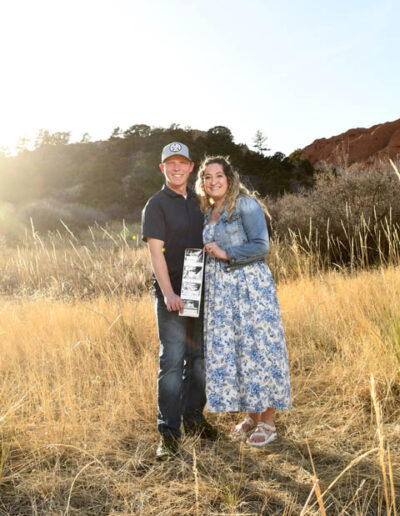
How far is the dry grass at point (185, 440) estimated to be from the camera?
218cm

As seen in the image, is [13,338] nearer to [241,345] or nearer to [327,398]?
[241,345]

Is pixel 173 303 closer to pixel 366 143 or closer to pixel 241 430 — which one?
pixel 241 430

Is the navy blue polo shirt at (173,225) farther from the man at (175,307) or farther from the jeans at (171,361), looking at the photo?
the jeans at (171,361)

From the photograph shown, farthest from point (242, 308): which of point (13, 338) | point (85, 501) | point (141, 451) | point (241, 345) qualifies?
point (13, 338)

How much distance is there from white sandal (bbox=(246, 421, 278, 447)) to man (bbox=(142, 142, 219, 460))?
0.82 ft

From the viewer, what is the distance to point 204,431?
2.89 m

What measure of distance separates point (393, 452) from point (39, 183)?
3202 centimetres

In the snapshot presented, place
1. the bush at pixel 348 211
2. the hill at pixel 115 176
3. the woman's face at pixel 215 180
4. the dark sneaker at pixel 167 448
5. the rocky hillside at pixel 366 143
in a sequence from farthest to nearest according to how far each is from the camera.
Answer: the rocky hillside at pixel 366 143
the hill at pixel 115 176
the bush at pixel 348 211
the woman's face at pixel 215 180
the dark sneaker at pixel 167 448

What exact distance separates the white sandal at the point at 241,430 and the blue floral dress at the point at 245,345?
0.25 meters

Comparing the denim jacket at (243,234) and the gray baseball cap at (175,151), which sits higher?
the gray baseball cap at (175,151)

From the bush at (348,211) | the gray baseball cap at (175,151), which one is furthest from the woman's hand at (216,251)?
the bush at (348,211)

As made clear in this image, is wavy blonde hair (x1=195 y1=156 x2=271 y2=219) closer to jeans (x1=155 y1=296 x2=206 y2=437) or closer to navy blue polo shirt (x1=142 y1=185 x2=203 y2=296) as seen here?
navy blue polo shirt (x1=142 y1=185 x2=203 y2=296)

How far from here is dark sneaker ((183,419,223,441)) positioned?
2877 mm

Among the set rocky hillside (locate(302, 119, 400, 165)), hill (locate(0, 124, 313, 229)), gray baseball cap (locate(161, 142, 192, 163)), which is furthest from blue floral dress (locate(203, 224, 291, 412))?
rocky hillside (locate(302, 119, 400, 165))
